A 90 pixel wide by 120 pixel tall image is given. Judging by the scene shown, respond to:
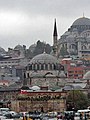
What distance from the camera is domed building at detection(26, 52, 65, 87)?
113 m

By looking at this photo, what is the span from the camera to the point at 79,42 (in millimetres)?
180625

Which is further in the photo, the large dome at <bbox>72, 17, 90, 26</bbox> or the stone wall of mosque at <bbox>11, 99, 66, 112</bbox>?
the large dome at <bbox>72, 17, 90, 26</bbox>

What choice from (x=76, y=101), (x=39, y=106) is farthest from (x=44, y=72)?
(x=39, y=106)

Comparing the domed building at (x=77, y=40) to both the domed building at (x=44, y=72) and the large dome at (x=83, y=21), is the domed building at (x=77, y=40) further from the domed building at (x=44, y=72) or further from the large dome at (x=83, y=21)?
the domed building at (x=44, y=72)

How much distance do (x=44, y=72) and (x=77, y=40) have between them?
67594mm

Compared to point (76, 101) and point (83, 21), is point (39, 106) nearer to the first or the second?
point (76, 101)

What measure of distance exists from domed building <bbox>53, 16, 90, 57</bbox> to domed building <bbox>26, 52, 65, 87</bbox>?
2238 inches

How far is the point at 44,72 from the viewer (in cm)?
11438

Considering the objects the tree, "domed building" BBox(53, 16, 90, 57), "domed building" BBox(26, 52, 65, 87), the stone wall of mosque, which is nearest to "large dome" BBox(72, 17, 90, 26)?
"domed building" BBox(53, 16, 90, 57)

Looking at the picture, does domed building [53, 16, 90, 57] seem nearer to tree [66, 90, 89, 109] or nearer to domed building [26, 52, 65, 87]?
domed building [26, 52, 65, 87]

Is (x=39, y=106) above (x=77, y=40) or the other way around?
the other way around

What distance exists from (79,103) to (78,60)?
75856 mm

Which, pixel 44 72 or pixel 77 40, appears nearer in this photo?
pixel 44 72

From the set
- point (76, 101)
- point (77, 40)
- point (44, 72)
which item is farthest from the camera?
point (77, 40)
